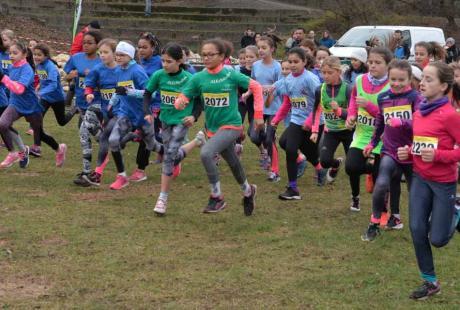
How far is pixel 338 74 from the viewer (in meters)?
9.15

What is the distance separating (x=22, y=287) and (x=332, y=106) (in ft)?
13.8

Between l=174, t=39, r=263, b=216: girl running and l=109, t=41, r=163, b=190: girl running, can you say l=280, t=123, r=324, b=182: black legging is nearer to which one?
l=174, t=39, r=263, b=216: girl running

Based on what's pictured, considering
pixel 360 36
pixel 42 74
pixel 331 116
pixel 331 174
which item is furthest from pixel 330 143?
pixel 360 36

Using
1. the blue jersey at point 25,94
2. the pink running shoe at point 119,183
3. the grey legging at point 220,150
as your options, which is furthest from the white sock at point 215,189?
the blue jersey at point 25,94

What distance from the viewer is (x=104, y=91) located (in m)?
10.3

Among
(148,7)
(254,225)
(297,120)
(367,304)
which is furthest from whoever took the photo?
(148,7)

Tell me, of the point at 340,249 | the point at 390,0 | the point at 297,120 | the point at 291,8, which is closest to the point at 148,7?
the point at 291,8

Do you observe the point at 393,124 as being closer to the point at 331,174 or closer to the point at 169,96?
the point at 169,96

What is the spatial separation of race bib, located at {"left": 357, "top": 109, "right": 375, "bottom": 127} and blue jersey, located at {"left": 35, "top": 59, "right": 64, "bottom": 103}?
5.33m

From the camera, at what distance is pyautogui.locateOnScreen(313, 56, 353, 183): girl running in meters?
9.10

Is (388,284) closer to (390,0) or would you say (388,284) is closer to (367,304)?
(367,304)

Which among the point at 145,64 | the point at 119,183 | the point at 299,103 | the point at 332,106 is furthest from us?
the point at 145,64

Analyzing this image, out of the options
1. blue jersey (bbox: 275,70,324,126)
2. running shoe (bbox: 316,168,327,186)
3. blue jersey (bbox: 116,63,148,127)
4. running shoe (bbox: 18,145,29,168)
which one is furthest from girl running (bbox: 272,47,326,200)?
running shoe (bbox: 18,145,29,168)

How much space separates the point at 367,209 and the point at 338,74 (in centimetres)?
156
